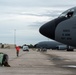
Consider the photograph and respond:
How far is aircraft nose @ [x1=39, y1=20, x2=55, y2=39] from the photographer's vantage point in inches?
772

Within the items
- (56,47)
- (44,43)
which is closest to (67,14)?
(44,43)

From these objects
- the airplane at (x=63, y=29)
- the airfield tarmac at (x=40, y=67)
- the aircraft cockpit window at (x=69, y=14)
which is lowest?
the airfield tarmac at (x=40, y=67)

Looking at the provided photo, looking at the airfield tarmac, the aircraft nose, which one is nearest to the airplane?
the aircraft nose

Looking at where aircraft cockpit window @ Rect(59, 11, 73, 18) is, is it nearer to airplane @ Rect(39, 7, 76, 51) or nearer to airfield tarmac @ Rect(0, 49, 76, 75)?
airplane @ Rect(39, 7, 76, 51)

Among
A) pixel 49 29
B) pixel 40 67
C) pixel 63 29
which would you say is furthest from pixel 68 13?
pixel 40 67

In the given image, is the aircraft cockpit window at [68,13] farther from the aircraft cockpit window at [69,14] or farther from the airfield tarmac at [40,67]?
the airfield tarmac at [40,67]

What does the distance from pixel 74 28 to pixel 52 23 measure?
1.50 meters

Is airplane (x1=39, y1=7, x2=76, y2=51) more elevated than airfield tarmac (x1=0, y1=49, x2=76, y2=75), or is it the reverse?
airplane (x1=39, y1=7, x2=76, y2=51)

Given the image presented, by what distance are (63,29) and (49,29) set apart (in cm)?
89

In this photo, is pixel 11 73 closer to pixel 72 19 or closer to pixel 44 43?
pixel 72 19

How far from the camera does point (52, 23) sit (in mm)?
Result: 19891

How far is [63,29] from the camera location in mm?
19562

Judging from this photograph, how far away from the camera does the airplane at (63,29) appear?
19.4 m

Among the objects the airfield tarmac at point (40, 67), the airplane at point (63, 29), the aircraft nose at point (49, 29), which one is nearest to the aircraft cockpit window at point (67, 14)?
the airplane at point (63, 29)
